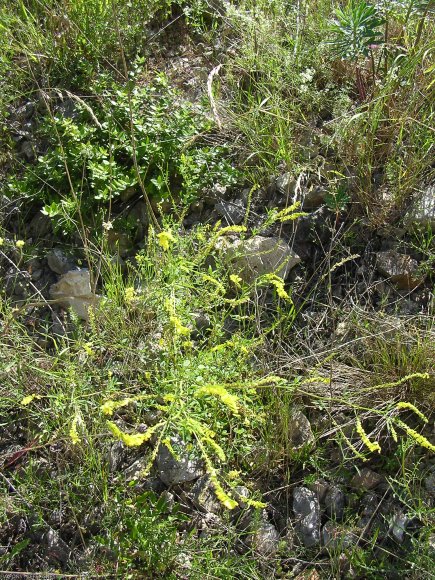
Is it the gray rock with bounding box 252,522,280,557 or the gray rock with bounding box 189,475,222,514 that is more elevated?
the gray rock with bounding box 189,475,222,514

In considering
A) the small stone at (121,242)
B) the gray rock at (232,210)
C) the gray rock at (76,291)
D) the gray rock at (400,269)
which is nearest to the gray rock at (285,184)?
the gray rock at (232,210)

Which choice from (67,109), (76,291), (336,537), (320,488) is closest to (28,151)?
(67,109)

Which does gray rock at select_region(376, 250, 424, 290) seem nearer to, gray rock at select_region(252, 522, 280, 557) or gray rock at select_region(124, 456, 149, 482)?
gray rock at select_region(252, 522, 280, 557)

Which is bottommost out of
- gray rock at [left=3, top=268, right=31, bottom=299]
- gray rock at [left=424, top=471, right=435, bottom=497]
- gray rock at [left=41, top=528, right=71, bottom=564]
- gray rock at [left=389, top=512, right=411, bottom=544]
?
gray rock at [left=41, top=528, right=71, bottom=564]

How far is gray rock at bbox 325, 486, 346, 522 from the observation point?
2.39m

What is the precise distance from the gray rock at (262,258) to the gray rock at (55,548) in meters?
1.27

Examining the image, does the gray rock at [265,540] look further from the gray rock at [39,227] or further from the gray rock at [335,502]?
the gray rock at [39,227]

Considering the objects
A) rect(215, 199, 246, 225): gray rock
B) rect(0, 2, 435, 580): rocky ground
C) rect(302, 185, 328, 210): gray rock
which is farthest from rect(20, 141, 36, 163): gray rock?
rect(302, 185, 328, 210): gray rock

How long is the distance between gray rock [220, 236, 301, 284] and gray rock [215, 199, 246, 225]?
18 cm

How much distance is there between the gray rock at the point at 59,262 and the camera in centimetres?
304

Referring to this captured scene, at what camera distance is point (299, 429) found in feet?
8.30

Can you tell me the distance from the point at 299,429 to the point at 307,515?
31 centimetres

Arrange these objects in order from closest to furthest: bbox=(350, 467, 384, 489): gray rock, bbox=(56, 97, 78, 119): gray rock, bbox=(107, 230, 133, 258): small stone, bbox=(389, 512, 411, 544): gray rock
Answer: bbox=(389, 512, 411, 544): gray rock < bbox=(350, 467, 384, 489): gray rock < bbox=(107, 230, 133, 258): small stone < bbox=(56, 97, 78, 119): gray rock

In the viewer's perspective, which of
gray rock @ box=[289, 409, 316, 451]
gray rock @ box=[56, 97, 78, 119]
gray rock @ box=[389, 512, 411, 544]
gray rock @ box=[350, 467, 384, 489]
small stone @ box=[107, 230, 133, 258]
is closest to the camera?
gray rock @ box=[389, 512, 411, 544]
